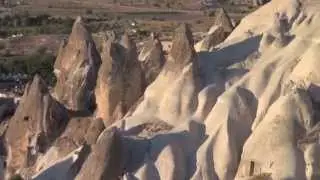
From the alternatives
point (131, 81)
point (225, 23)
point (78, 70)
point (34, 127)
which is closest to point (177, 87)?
point (131, 81)

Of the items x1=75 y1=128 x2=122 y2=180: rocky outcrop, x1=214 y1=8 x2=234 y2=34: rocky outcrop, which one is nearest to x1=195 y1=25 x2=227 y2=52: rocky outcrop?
x1=214 y1=8 x2=234 y2=34: rocky outcrop

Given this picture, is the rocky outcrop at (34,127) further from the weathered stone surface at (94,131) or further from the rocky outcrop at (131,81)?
the rocky outcrop at (131,81)

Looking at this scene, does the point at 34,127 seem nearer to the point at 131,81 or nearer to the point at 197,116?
the point at 131,81

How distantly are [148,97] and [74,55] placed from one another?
3.74m

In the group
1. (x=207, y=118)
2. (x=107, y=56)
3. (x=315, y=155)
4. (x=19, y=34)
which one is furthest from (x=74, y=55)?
(x=19, y=34)

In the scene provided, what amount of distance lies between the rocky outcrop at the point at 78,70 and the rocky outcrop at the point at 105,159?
154 inches

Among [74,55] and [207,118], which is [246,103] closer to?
[207,118]

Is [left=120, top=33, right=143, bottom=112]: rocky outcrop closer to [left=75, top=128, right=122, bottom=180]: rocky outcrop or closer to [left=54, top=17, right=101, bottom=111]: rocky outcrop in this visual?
[left=54, top=17, right=101, bottom=111]: rocky outcrop

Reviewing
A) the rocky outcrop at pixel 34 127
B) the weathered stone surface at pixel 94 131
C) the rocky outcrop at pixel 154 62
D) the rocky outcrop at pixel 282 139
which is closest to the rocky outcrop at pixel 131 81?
the rocky outcrop at pixel 154 62

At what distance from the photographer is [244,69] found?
14.7 m

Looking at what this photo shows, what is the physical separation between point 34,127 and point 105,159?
273cm

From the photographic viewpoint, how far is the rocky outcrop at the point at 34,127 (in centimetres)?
1520

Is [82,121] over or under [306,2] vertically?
under

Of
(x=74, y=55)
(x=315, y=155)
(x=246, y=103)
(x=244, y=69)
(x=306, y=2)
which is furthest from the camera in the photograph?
(x=74, y=55)
